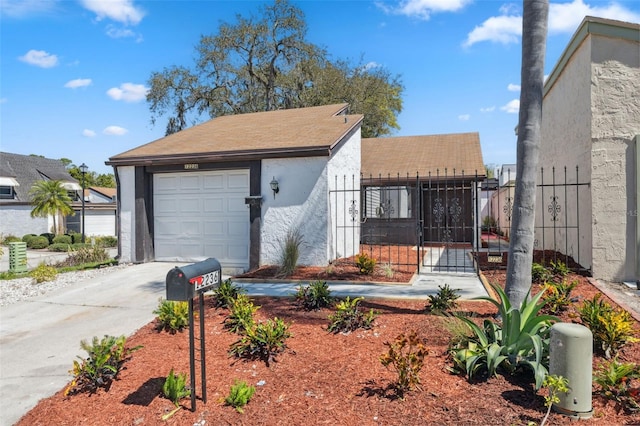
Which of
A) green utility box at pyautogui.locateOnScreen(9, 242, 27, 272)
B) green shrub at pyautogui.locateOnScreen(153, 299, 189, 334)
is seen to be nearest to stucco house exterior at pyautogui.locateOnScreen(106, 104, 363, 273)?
green utility box at pyautogui.locateOnScreen(9, 242, 27, 272)

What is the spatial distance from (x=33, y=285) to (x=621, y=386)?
10825 millimetres

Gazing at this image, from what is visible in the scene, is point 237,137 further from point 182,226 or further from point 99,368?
point 99,368

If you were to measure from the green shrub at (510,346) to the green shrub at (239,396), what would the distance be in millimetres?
1904

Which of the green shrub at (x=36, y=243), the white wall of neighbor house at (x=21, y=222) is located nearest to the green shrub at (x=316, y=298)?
the green shrub at (x=36, y=243)

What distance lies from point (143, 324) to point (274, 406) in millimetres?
3460

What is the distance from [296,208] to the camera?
32.6 ft

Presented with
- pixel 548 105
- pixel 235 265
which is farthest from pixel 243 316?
pixel 548 105

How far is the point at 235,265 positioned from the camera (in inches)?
419

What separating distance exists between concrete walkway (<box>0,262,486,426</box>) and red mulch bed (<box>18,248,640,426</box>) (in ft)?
2.20

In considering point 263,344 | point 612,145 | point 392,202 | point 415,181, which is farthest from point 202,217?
point 612,145

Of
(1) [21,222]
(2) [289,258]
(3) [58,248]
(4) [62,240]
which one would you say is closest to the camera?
(2) [289,258]

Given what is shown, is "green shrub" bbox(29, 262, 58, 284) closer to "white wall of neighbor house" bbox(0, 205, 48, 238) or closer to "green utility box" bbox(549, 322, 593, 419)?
"green utility box" bbox(549, 322, 593, 419)

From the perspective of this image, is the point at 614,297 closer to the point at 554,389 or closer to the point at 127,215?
the point at 554,389

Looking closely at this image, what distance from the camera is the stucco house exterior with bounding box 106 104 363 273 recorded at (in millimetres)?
9891
